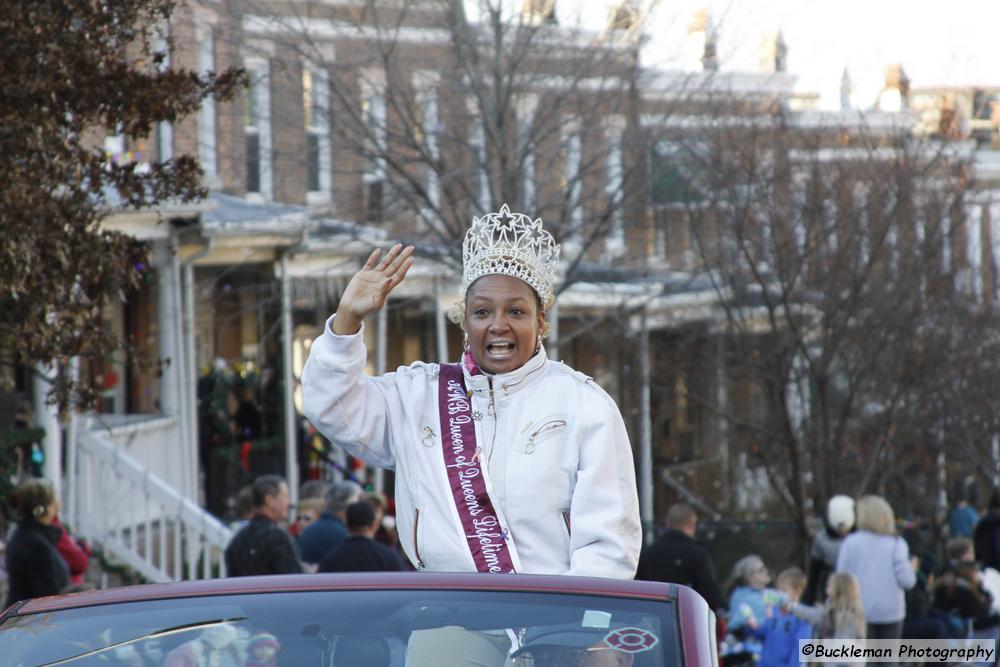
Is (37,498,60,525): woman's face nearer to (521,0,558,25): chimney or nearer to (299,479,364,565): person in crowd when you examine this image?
(299,479,364,565): person in crowd

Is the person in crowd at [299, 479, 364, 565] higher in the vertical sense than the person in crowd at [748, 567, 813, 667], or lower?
higher

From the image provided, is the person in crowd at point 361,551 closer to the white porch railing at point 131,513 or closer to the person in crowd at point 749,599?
the person in crowd at point 749,599

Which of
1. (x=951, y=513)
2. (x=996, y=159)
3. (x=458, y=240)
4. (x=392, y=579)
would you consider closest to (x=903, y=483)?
(x=951, y=513)

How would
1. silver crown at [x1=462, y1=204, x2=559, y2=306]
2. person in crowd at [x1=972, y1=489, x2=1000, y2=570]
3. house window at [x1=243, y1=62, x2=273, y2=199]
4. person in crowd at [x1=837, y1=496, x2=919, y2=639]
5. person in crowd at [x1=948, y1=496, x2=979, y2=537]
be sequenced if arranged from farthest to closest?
person in crowd at [x1=948, y1=496, x2=979, y2=537], person in crowd at [x1=972, y1=489, x2=1000, y2=570], house window at [x1=243, y1=62, x2=273, y2=199], person in crowd at [x1=837, y1=496, x2=919, y2=639], silver crown at [x1=462, y1=204, x2=559, y2=306]

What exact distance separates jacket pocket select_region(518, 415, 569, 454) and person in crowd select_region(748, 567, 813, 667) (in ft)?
18.8

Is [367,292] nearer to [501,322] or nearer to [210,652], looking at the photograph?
[501,322]

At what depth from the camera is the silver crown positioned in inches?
170

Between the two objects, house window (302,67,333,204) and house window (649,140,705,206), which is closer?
house window (302,67,333,204)

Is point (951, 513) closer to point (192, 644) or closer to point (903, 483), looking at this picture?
point (903, 483)

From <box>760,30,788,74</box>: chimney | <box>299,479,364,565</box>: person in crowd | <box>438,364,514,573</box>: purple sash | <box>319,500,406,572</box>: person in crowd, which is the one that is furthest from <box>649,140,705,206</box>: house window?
<box>438,364,514,573</box>: purple sash

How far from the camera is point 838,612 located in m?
9.56

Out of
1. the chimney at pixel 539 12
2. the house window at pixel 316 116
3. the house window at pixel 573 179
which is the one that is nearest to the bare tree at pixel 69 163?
the house window at pixel 316 116

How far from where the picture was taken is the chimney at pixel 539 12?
1152 centimetres

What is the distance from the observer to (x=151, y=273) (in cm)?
1433
